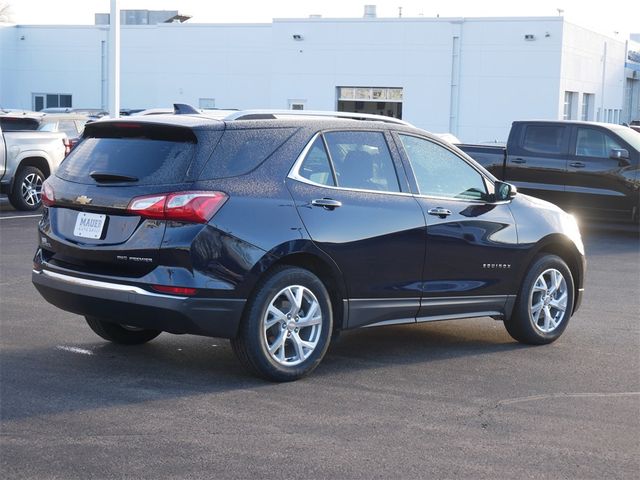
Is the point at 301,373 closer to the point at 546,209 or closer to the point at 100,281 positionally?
the point at 100,281

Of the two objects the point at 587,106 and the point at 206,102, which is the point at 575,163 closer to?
the point at 587,106

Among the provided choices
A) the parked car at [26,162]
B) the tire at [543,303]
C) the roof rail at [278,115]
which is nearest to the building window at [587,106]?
the parked car at [26,162]

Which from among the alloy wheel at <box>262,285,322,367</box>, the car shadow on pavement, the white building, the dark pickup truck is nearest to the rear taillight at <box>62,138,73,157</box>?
the dark pickup truck

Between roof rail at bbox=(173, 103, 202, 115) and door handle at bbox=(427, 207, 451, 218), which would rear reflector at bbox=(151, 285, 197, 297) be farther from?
door handle at bbox=(427, 207, 451, 218)

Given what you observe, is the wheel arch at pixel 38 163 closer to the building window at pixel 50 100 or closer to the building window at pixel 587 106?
the building window at pixel 587 106

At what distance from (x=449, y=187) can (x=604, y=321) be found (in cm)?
277

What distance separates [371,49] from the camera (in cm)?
4425

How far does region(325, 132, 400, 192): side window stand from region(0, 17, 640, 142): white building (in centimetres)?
3494

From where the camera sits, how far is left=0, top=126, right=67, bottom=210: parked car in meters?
18.9

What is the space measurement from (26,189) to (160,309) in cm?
1354

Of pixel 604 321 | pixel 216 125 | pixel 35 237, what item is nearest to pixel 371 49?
pixel 35 237

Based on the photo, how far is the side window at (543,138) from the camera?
18672mm

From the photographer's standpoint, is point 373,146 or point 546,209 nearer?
point 373,146

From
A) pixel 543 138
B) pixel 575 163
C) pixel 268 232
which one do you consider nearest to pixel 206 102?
pixel 543 138
